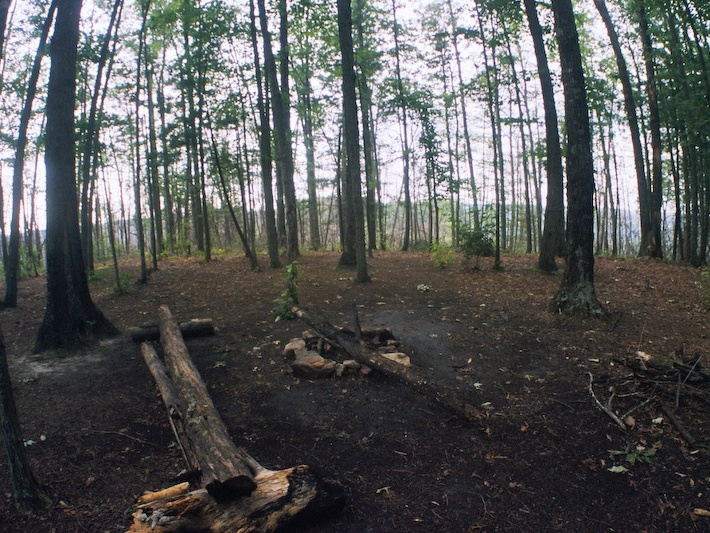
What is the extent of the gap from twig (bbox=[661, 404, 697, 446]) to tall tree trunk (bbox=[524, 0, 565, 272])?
8098 mm

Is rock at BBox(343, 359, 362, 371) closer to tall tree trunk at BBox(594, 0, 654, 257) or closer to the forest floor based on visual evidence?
the forest floor

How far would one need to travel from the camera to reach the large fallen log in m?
4.50

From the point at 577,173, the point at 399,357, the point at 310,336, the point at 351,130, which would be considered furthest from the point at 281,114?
the point at 399,357

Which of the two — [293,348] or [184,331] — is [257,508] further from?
[184,331]

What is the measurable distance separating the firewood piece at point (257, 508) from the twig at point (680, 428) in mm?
3238

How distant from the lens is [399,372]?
16.9ft

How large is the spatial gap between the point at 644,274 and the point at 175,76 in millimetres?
16142

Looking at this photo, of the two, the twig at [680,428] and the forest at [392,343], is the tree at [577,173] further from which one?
the twig at [680,428]

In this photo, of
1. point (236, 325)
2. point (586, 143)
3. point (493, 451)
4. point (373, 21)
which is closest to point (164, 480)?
point (493, 451)

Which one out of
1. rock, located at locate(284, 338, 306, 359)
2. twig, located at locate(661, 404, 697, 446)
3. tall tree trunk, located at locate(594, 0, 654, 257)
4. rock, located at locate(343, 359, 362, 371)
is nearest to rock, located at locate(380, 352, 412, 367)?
rock, located at locate(343, 359, 362, 371)

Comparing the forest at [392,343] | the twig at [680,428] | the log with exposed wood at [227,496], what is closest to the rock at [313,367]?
the forest at [392,343]

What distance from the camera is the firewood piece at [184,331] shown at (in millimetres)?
7039

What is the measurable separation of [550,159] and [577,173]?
5.01m

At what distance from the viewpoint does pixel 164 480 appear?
3.67m
